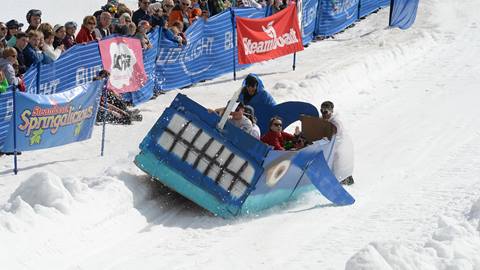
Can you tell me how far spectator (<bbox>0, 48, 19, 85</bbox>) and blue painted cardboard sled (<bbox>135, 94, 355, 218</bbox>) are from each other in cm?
268

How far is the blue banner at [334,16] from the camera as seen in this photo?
24.5 metres

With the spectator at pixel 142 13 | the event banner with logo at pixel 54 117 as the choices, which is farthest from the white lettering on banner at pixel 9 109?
the spectator at pixel 142 13

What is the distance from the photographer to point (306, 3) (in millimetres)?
23125

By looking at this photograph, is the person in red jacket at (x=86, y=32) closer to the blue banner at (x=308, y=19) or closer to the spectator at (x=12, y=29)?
the spectator at (x=12, y=29)

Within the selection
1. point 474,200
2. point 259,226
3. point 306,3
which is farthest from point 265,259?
point 306,3

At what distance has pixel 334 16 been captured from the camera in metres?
25.2

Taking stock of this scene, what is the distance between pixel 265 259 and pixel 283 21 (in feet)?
37.3

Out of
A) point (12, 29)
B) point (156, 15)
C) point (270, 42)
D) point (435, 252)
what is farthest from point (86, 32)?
point (435, 252)

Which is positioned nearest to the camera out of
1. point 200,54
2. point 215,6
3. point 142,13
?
point 142,13

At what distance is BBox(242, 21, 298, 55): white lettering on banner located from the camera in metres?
19.4

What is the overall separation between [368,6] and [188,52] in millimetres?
10900

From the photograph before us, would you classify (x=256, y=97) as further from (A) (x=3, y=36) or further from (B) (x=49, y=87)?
(A) (x=3, y=36)

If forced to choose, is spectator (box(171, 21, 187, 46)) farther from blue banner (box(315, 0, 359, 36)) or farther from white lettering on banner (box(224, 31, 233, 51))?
blue banner (box(315, 0, 359, 36))

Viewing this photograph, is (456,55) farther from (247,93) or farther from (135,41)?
(247,93)
